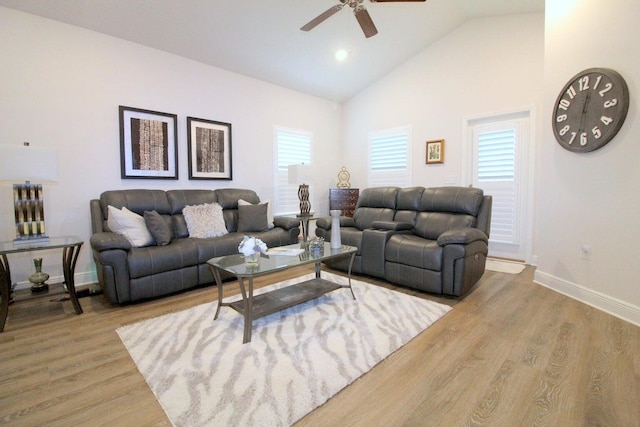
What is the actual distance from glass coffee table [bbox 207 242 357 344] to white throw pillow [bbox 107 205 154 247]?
1132 millimetres

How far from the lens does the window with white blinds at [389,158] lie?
5.52m

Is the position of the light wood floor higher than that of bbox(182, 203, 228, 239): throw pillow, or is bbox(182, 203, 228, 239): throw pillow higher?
bbox(182, 203, 228, 239): throw pillow

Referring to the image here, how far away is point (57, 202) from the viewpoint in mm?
3373

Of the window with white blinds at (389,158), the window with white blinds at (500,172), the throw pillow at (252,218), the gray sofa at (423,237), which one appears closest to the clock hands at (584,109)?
the gray sofa at (423,237)

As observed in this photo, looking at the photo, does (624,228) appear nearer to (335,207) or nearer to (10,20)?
(335,207)

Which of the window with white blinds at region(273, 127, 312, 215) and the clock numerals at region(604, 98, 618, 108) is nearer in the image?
the clock numerals at region(604, 98, 618, 108)

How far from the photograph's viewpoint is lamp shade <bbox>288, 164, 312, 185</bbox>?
15.6ft

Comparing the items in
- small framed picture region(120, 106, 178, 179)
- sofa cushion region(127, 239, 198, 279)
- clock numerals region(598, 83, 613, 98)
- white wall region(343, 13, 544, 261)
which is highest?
white wall region(343, 13, 544, 261)

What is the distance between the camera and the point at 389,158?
573 centimetres

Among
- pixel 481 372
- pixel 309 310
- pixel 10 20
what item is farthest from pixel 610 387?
pixel 10 20

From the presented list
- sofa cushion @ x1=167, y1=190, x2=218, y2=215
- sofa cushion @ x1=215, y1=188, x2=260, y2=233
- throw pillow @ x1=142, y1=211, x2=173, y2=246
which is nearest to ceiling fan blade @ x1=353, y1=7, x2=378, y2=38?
sofa cushion @ x1=215, y1=188, x2=260, y2=233

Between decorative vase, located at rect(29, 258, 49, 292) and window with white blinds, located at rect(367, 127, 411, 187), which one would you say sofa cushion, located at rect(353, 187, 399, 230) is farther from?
decorative vase, located at rect(29, 258, 49, 292)

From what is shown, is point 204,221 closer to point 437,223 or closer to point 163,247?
point 163,247

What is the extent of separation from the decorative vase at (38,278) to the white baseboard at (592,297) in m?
5.37
